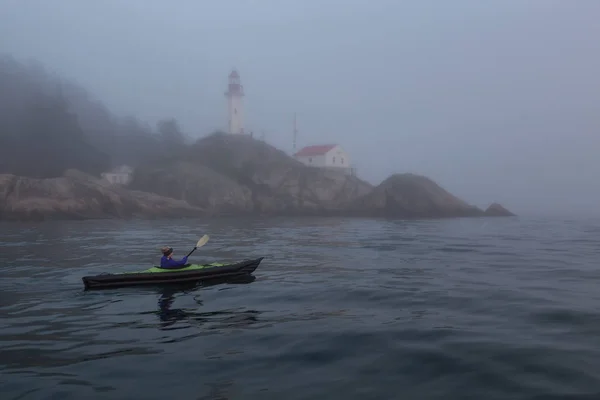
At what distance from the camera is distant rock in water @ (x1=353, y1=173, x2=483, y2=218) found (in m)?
78.2

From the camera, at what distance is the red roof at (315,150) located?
287 feet

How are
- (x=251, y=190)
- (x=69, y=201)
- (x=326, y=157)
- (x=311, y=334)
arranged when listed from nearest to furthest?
(x=311, y=334)
(x=69, y=201)
(x=251, y=190)
(x=326, y=157)

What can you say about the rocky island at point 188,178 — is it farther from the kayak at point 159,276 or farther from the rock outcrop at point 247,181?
the kayak at point 159,276

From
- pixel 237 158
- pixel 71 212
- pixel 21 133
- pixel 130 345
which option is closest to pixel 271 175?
pixel 237 158

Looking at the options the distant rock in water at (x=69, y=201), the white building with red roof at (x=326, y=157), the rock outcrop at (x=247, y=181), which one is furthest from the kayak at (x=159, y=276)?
the white building with red roof at (x=326, y=157)

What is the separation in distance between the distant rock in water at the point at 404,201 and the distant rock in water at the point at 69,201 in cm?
3205

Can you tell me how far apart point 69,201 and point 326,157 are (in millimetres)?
45508

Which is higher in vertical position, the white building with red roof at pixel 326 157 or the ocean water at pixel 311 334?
the white building with red roof at pixel 326 157

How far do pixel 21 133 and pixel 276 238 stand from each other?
5582cm

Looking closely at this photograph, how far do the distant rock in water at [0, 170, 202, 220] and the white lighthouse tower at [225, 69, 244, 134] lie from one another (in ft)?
102

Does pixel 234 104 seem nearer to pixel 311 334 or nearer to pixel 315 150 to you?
pixel 315 150

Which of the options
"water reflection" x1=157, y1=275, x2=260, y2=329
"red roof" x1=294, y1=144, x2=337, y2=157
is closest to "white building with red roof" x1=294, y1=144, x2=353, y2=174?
"red roof" x1=294, y1=144, x2=337, y2=157

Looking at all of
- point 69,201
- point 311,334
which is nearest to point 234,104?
point 69,201

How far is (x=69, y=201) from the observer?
5603 cm
